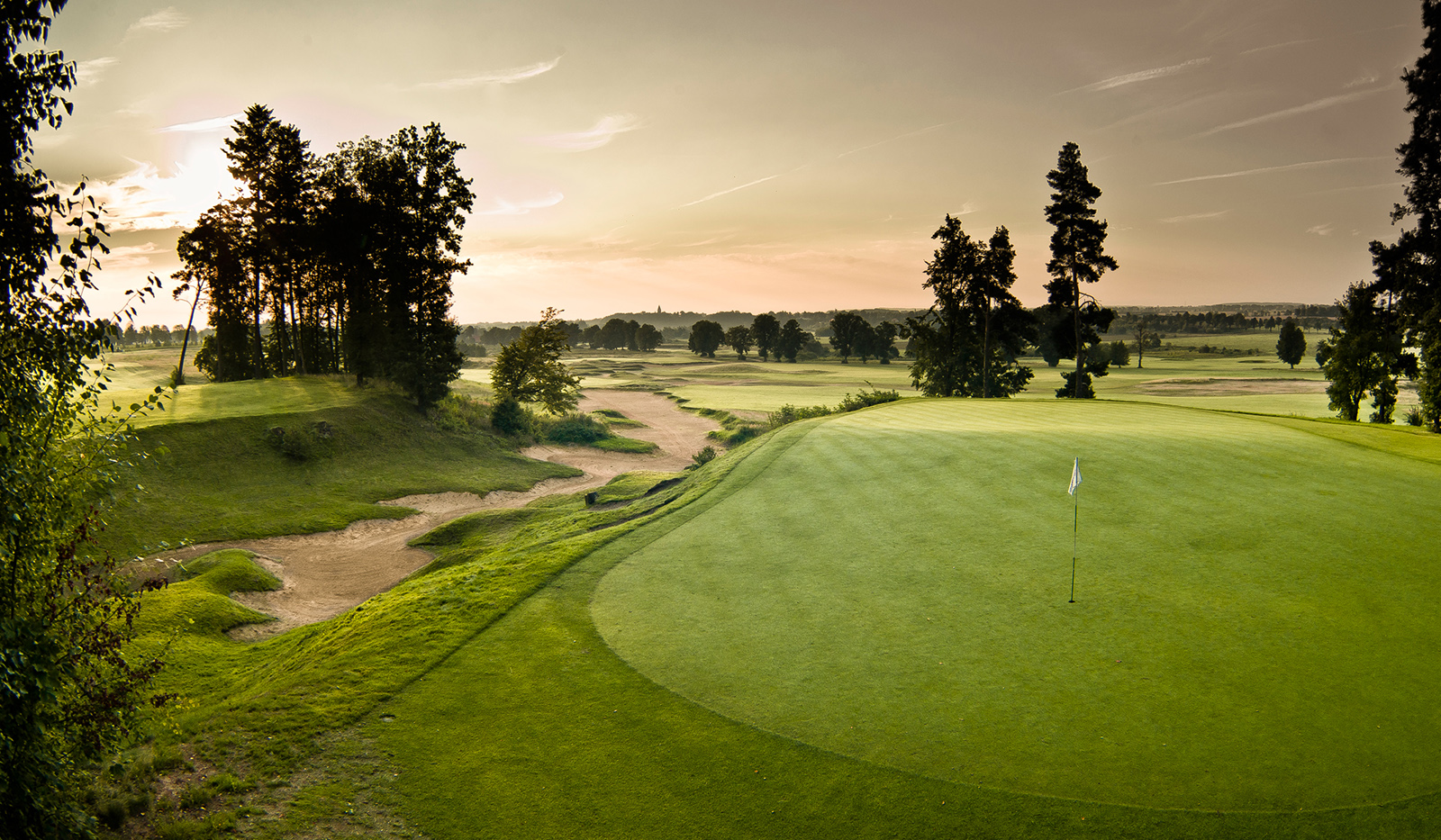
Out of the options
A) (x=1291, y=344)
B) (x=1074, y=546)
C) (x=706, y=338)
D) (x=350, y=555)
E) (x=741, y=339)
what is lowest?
(x=350, y=555)

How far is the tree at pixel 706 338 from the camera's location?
15738cm

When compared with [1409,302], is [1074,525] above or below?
below

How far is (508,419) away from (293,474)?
1870 centimetres

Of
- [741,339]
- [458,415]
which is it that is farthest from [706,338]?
[458,415]

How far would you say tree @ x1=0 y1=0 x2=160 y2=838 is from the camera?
5695 millimetres

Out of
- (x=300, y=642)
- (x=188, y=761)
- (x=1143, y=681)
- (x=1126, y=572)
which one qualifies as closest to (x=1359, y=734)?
(x=1143, y=681)

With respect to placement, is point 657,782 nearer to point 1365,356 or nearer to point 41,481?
point 41,481

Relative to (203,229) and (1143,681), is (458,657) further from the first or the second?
(203,229)

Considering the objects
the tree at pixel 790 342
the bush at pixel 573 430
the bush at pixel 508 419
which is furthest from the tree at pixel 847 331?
the bush at pixel 508 419

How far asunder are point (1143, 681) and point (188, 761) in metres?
12.3

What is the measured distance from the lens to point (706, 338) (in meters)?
157

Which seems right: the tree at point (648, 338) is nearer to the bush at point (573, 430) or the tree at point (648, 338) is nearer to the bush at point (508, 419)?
the bush at point (573, 430)

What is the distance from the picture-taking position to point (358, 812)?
7422 mm

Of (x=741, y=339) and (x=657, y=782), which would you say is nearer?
(x=657, y=782)
